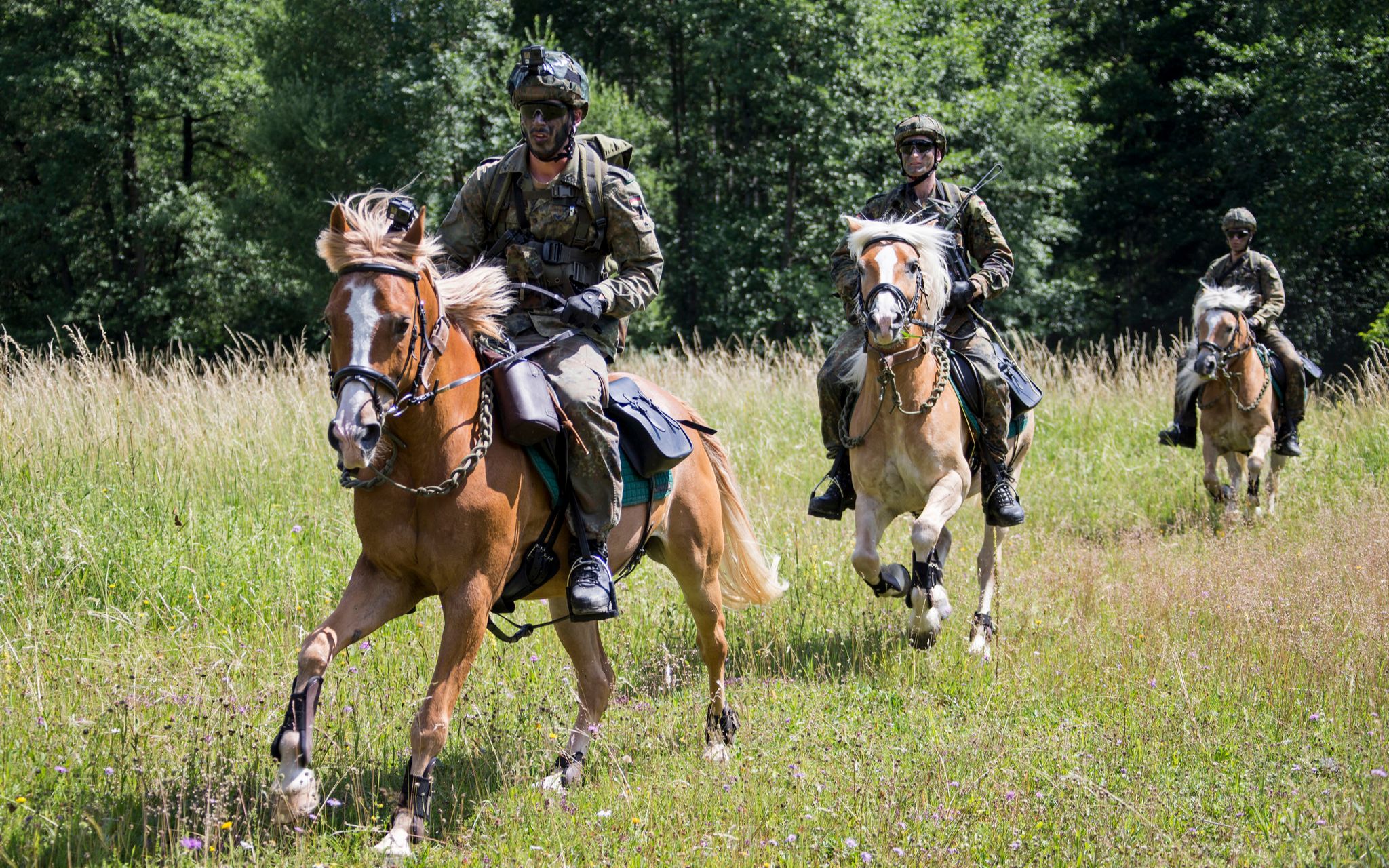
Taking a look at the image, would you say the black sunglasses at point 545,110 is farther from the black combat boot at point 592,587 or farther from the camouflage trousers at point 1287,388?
the camouflage trousers at point 1287,388

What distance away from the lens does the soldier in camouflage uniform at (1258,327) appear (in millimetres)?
11578

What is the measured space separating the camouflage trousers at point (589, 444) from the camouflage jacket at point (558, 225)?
306 mm

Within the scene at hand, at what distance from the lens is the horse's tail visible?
623cm

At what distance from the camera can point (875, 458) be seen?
23.1 ft

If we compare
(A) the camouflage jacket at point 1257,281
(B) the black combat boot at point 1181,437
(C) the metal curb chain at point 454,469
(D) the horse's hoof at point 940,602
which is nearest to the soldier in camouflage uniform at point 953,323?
(D) the horse's hoof at point 940,602

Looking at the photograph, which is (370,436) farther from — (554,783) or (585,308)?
(554,783)

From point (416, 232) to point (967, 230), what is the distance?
480 centimetres

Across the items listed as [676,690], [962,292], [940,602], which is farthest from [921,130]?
[676,690]

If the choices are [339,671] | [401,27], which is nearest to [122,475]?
[339,671]

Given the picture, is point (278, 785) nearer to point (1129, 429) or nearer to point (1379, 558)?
point (1379, 558)

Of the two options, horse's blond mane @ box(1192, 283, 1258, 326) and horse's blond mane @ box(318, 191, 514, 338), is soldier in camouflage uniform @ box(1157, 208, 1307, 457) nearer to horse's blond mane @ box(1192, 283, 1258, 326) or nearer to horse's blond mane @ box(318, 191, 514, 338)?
horse's blond mane @ box(1192, 283, 1258, 326)

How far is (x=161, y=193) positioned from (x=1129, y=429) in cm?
2692

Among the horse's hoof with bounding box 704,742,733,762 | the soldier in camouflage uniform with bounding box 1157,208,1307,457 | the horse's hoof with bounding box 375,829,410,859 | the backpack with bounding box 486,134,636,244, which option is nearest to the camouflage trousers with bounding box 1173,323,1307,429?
the soldier in camouflage uniform with bounding box 1157,208,1307,457

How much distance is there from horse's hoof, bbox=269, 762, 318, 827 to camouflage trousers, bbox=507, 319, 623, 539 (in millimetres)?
1496
